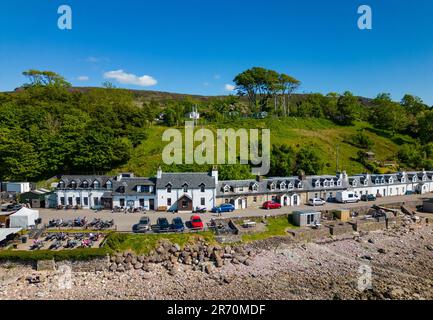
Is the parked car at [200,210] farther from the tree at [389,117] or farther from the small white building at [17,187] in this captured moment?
the tree at [389,117]

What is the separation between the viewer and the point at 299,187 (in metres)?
38.9

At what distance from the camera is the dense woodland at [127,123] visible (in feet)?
149

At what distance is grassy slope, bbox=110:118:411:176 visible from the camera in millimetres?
A: 51688

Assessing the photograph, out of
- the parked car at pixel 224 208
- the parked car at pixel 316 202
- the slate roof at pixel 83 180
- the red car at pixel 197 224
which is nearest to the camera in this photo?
the red car at pixel 197 224

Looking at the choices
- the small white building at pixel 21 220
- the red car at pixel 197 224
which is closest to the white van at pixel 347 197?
the red car at pixel 197 224

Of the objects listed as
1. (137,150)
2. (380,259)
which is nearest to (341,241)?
(380,259)

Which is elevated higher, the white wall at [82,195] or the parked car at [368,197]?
the white wall at [82,195]

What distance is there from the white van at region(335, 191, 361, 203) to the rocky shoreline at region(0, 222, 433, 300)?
10646 millimetres

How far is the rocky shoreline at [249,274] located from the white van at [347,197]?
1065 centimetres

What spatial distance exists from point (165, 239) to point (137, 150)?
A: 103ft

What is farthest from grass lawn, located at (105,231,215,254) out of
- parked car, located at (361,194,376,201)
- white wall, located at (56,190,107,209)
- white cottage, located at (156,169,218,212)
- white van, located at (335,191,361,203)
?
parked car, located at (361,194,376,201)

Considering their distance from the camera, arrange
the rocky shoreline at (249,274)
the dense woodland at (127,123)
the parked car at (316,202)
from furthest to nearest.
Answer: the dense woodland at (127,123) < the parked car at (316,202) < the rocky shoreline at (249,274)

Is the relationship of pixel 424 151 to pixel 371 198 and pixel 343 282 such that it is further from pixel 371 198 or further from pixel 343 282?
pixel 343 282

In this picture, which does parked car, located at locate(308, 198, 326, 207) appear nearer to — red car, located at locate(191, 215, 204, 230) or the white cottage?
the white cottage
